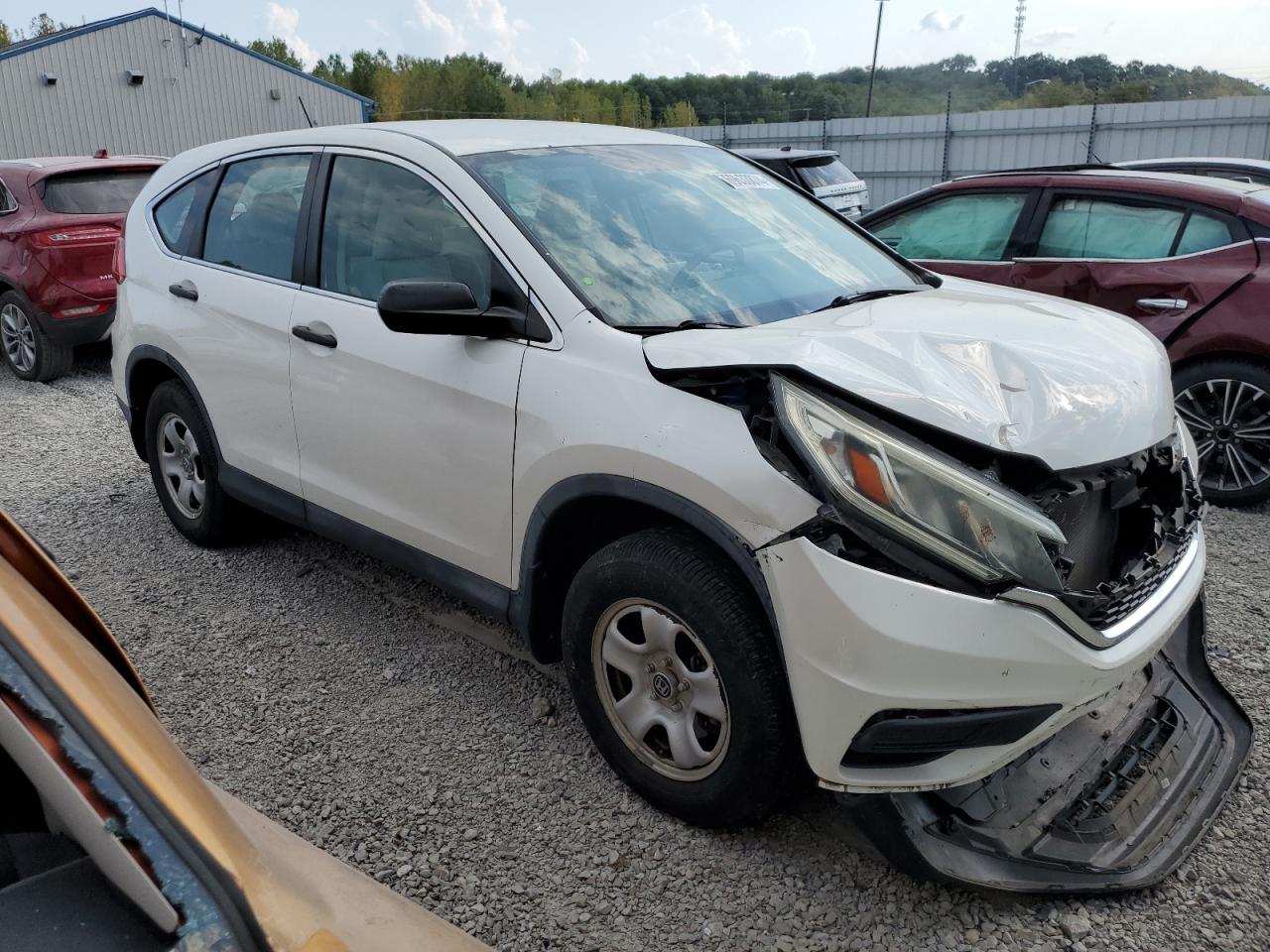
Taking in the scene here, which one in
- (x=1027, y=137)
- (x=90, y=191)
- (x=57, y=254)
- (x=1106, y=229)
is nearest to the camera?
(x=1106, y=229)

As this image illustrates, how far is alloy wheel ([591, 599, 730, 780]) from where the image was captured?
2.50 m

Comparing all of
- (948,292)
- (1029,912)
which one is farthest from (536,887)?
(948,292)

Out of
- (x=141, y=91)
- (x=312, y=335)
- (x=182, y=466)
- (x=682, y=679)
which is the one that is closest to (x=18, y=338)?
(x=182, y=466)

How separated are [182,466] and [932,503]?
11.6 ft

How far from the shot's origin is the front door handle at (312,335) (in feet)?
11.0

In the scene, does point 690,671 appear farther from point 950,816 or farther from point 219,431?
point 219,431

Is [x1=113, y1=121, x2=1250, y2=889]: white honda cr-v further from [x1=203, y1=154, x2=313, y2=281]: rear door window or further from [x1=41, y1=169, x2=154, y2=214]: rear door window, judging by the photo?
[x1=41, y1=169, x2=154, y2=214]: rear door window

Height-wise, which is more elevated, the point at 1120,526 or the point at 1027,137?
the point at 1027,137

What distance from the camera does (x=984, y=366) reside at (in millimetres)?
2434

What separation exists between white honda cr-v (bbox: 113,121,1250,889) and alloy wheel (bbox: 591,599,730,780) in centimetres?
1

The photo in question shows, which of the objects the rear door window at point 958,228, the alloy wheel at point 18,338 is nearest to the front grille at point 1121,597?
the rear door window at point 958,228

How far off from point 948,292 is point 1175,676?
4.45ft

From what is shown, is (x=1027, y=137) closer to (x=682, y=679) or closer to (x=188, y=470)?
(x=188, y=470)

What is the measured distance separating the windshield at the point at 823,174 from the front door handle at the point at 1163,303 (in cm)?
556
